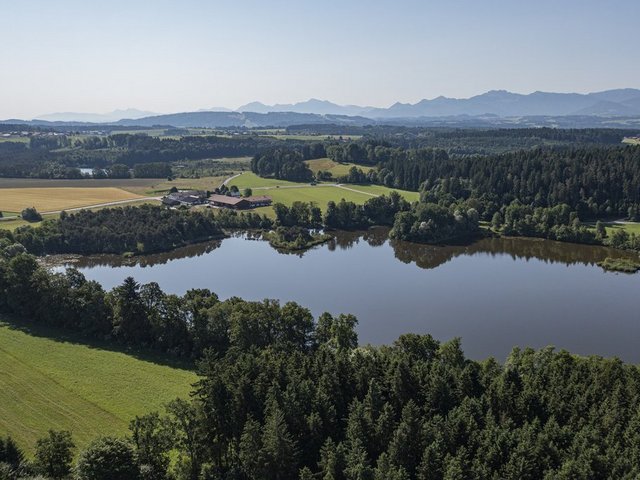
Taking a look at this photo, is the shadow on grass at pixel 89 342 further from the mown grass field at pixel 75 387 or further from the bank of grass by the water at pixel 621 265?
the bank of grass by the water at pixel 621 265

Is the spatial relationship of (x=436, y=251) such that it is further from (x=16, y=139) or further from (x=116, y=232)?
(x=16, y=139)

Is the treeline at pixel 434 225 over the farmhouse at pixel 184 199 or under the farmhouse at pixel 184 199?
under

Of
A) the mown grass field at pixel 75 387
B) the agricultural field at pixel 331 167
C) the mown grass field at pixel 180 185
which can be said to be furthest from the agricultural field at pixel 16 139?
the mown grass field at pixel 75 387

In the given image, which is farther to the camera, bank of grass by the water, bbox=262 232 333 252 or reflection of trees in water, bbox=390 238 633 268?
bank of grass by the water, bbox=262 232 333 252

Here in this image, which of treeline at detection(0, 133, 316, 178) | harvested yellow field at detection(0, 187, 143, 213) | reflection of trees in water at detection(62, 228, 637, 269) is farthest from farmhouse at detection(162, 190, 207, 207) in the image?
treeline at detection(0, 133, 316, 178)

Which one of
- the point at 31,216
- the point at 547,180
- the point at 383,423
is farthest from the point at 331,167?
the point at 383,423

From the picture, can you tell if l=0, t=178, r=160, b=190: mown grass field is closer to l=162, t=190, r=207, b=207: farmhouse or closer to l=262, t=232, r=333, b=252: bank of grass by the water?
l=162, t=190, r=207, b=207: farmhouse

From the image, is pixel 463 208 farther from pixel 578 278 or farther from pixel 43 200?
pixel 43 200

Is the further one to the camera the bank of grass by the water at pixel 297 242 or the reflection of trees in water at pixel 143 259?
the bank of grass by the water at pixel 297 242
